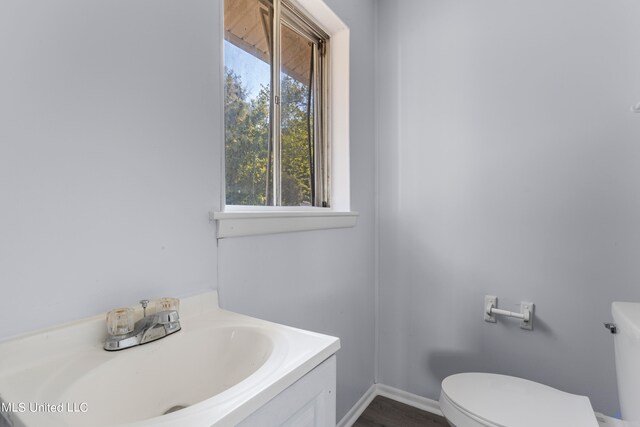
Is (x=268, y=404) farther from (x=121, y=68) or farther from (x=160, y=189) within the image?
(x=121, y=68)

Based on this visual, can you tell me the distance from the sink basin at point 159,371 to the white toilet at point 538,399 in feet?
2.41

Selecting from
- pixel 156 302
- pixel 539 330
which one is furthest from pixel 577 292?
pixel 156 302

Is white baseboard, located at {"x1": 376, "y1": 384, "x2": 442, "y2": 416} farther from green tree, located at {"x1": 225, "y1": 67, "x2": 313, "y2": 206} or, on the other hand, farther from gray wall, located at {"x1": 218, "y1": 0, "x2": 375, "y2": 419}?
green tree, located at {"x1": 225, "y1": 67, "x2": 313, "y2": 206}

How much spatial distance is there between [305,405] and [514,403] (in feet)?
2.89

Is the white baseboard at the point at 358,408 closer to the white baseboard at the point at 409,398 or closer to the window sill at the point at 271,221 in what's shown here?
the white baseboard at the point at 409,398

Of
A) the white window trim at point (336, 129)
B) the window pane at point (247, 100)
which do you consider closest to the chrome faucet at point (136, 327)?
the window pane at point (247, 100)

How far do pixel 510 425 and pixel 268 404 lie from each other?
34.4 inches

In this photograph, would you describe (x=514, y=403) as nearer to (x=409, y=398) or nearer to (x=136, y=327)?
(x=409, y=398)

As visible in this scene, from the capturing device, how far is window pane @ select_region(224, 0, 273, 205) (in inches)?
44.5

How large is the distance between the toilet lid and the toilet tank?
12cm

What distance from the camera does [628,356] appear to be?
862 mm

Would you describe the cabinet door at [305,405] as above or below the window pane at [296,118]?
below

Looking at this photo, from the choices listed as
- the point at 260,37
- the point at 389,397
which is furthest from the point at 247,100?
the point at 389,397

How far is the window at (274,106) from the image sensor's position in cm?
115
